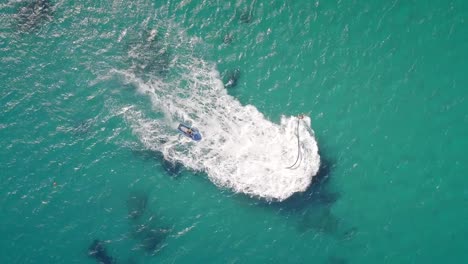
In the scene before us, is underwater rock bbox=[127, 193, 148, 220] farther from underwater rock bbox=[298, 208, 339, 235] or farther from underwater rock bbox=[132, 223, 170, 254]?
underwater rock bbox=[298, 208, 339, 235]

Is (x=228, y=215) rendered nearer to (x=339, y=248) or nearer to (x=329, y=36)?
(x=339, y=248)

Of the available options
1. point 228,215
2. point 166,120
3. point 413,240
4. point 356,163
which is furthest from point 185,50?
point 413,240

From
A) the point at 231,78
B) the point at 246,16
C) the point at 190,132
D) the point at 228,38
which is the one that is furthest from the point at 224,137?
the point at 246,16

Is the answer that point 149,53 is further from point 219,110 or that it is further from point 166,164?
point 166,164

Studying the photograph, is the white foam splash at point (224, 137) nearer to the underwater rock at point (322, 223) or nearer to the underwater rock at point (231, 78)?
the underwater rock at point (231, 78)

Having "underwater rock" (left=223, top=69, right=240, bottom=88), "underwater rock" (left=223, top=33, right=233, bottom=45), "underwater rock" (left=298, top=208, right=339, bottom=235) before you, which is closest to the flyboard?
"underwater rock" (left=223, top=69, right=240, bottom=88)

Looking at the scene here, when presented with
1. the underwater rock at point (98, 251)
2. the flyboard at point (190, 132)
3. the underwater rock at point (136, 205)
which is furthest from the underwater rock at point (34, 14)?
the underwater rock at point (98, 251)
